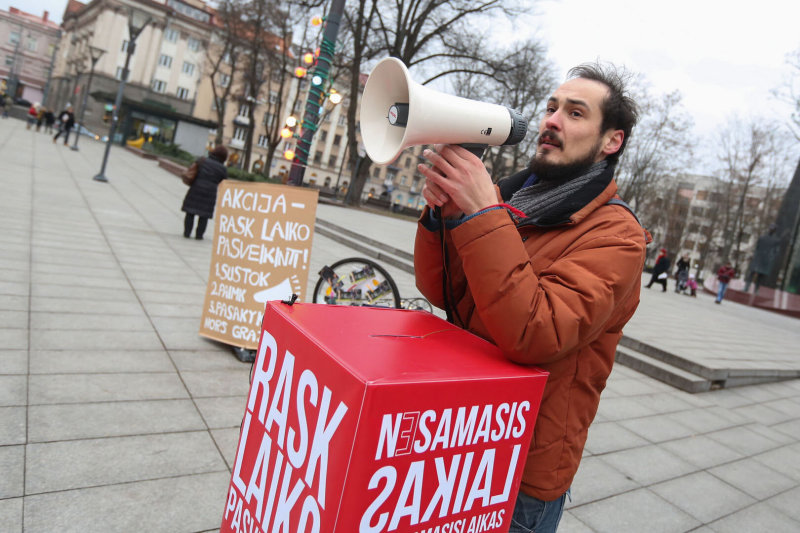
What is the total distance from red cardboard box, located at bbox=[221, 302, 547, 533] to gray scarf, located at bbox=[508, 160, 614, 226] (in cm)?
35

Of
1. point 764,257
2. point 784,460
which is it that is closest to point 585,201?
point 784,460

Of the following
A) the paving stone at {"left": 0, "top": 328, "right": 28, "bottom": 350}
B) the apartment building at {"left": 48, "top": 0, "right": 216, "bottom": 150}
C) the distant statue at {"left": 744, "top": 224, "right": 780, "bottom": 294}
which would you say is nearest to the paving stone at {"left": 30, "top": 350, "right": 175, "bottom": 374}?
the paving stone at {"left": 0, "top": 328, "right": 28, "bottom": 350}

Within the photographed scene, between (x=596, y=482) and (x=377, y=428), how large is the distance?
3.09 meters

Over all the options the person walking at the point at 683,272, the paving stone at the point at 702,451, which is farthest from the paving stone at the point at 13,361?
the person walking at the point at 683,272

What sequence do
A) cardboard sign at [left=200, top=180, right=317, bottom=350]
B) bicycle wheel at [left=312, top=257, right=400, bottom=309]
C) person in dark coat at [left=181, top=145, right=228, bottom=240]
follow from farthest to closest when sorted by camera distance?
person in dark coat at [left=181, top=145, right=228, bottom=240], bicycle wheel at [left=312, top=257, right=400, bottom=309], cardboard sign at [left=200, top=180, right=317, bottom=350]

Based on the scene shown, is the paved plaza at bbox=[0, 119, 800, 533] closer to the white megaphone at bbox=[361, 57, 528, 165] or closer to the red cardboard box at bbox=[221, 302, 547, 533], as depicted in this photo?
the red cardboard box at bbox=[221, 302, 547, 533]

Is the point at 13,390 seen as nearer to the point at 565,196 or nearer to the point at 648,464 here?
the point at 565,196

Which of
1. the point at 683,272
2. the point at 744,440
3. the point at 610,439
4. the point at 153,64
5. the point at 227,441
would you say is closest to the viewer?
the point at 227,441

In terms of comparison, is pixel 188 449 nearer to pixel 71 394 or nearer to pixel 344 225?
pixel 71 394

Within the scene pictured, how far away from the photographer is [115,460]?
2678mm

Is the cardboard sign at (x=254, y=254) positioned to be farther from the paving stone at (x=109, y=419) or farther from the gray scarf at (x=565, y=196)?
the gray scarf at (x=565, y=196)

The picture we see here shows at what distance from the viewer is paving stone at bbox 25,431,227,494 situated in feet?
8.06

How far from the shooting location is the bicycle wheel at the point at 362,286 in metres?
5.36

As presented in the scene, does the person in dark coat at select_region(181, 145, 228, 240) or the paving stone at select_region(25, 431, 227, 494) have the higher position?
the person in dark coat at select_region(181, 145, 228, 240)
